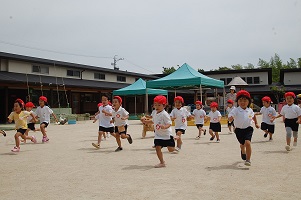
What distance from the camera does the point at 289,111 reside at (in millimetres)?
8656

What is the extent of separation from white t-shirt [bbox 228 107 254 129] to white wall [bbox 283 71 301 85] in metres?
39.2

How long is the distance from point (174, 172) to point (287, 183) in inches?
76.3

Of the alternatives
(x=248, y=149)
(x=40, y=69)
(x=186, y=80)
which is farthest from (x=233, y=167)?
(x=40, y=69)

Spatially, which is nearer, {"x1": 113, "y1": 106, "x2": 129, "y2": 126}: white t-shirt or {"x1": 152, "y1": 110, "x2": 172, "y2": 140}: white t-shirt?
{"x1": 152, "y1": 110, "x2": 172, "y2": 140}: white t-shirt

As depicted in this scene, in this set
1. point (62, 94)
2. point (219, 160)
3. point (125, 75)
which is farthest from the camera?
point (125, 75)

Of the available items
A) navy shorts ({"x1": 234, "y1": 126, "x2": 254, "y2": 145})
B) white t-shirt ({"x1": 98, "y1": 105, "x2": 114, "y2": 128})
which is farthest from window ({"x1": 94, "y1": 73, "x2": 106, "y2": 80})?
navy shorts ({"x1": 234, "y1": 126, "x2": 254, "y2": 145})

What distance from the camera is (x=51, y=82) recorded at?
81.5 ft

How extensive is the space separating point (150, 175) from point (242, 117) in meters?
2.39

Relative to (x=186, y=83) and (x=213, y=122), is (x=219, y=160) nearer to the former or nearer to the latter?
(x=213, y=122)

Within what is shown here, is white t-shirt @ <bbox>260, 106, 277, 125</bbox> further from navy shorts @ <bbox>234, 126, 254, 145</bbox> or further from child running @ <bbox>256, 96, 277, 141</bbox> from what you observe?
navy shorts @ <bbox>234, 126, 254, 145</bbox>

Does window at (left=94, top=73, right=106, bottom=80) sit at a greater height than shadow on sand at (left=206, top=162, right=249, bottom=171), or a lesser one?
greater

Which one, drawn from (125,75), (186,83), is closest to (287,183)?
(186,83)

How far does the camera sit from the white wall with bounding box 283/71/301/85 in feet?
135

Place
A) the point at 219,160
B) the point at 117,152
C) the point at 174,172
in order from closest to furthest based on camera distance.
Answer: the point at 174,172, the point at 219,160, the point at 117,152
